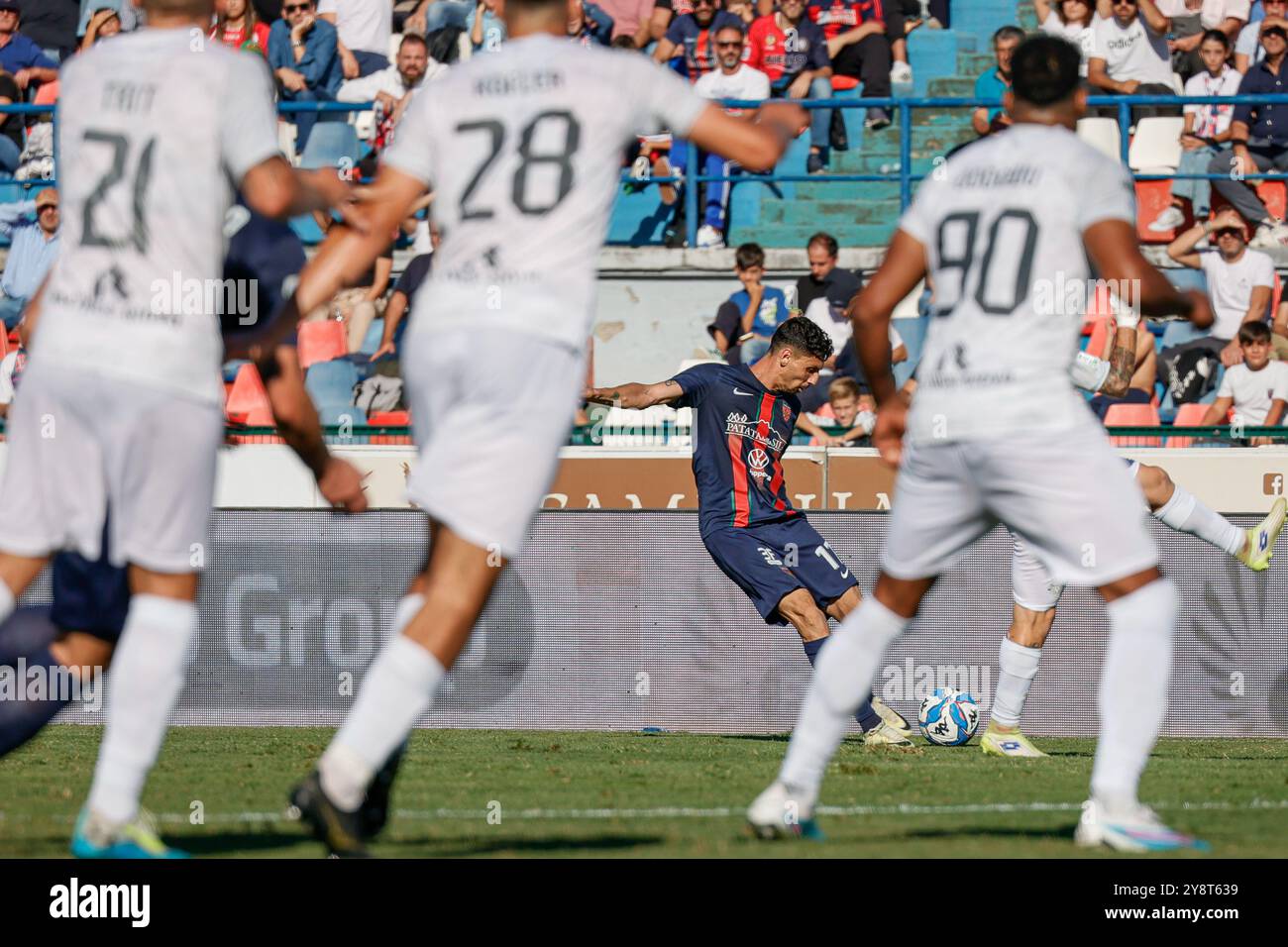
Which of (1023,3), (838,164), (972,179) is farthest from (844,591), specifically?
(1023,3)

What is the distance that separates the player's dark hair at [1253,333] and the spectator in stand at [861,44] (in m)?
4.79

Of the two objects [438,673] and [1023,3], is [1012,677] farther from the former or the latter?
[1023,3]

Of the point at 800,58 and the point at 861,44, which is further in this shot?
the point at 861,44

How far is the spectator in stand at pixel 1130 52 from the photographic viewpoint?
59.1 ft

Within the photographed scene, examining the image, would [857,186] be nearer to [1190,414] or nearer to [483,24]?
[483,24]

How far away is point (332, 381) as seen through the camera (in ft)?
52.4

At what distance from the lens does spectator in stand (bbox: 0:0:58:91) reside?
744 inches

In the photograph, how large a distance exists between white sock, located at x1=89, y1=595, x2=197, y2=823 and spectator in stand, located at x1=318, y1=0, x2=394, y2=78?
14083 millimetres

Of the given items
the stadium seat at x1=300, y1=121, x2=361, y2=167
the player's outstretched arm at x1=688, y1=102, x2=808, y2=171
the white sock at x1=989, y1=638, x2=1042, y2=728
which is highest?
the player's outstretched arm at x1=688, y1=102, x2=808, y2=171

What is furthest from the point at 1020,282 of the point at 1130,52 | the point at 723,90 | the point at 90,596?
the point at 1130,52

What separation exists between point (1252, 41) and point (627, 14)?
6041mm

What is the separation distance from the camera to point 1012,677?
10469mm

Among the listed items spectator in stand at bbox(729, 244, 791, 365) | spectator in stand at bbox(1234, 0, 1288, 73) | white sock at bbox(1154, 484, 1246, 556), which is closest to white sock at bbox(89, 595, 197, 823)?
white sock at bbox(1154, 484, 1246, 556)

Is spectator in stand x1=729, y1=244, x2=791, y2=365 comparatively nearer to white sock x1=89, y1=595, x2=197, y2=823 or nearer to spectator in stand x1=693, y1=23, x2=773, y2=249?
spectator in stand x1=693, y1=23, x2=773, y2=249
